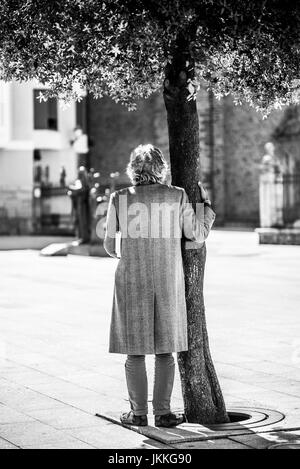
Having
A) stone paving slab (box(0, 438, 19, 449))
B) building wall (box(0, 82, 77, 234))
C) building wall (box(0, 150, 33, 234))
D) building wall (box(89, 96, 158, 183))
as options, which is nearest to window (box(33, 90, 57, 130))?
building wall (box(0, 82, 77, 234))

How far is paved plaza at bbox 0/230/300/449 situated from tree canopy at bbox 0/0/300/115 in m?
2.11

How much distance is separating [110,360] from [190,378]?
8.47 ft

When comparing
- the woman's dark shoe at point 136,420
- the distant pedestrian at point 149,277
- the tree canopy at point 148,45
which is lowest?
the woman's dark shoe at point 136,420

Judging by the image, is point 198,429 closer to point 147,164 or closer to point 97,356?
point 147,164

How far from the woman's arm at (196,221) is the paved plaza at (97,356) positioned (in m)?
1.25

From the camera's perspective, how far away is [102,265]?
71.6 ft

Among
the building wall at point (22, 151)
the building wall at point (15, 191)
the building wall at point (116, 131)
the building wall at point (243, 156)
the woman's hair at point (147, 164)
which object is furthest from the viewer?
the building wall at point (116, 131)

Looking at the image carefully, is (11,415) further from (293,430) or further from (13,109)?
(13,109)

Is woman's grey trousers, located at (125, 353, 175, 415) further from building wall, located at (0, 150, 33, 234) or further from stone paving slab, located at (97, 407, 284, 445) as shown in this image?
building wall, located at (0, 150, 33, 234)

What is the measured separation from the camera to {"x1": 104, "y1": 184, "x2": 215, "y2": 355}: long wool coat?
6.43 metres

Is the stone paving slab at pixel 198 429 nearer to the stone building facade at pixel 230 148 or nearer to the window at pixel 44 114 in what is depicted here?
the stone building facade at pixel 230 148

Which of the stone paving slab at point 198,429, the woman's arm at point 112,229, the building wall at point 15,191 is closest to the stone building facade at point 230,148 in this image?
the building wall at point 15,191

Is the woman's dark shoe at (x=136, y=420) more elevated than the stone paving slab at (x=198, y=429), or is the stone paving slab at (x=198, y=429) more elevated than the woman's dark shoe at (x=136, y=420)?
the woman's dark shoe at (x=136, y=420)

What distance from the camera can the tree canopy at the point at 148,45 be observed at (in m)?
6.45
